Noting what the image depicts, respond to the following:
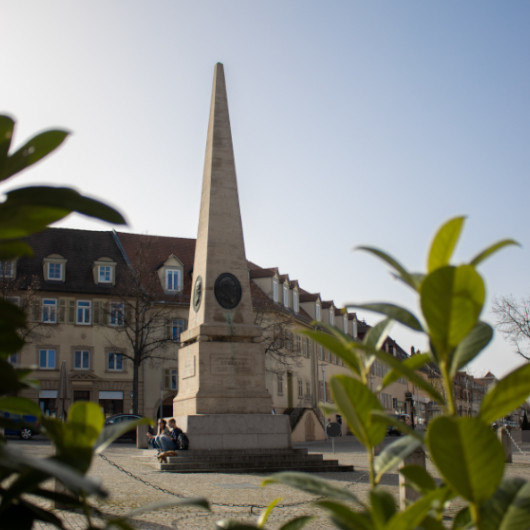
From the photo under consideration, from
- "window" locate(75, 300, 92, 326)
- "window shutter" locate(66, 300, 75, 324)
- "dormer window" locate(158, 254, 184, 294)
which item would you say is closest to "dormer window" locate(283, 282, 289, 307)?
"dormer window" locate(158, 254, 184, 294)

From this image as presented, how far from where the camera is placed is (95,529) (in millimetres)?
1326

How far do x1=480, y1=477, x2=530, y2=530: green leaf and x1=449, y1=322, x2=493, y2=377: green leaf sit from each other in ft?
0.78

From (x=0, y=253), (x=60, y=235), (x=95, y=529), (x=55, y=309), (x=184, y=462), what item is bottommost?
(x=184, y=462)

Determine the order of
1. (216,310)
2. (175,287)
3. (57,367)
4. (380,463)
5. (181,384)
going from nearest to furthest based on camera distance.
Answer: (380,463), (216,310), (181,384), (57,367), (175,287)

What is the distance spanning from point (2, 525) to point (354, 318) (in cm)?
6856

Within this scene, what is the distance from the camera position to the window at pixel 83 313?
42.2 meters

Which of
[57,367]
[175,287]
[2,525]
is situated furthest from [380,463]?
[175,287]

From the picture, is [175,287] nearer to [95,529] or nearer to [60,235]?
[60,235]

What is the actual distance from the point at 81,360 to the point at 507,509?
138 feet

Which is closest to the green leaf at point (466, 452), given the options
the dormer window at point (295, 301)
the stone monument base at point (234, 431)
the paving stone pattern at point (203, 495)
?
the paving stone pattern at point (203, 495)

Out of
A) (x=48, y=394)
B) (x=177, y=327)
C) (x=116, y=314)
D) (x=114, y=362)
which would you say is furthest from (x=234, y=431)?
(x=177, y=327)

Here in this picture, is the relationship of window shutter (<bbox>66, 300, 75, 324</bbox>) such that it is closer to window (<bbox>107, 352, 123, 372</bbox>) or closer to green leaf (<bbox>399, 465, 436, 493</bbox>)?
window (<bbox>107, 352, 123, 372</bbox>)

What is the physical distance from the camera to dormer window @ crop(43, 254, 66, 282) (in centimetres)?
4284

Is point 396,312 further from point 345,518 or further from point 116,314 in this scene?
point 116,314
